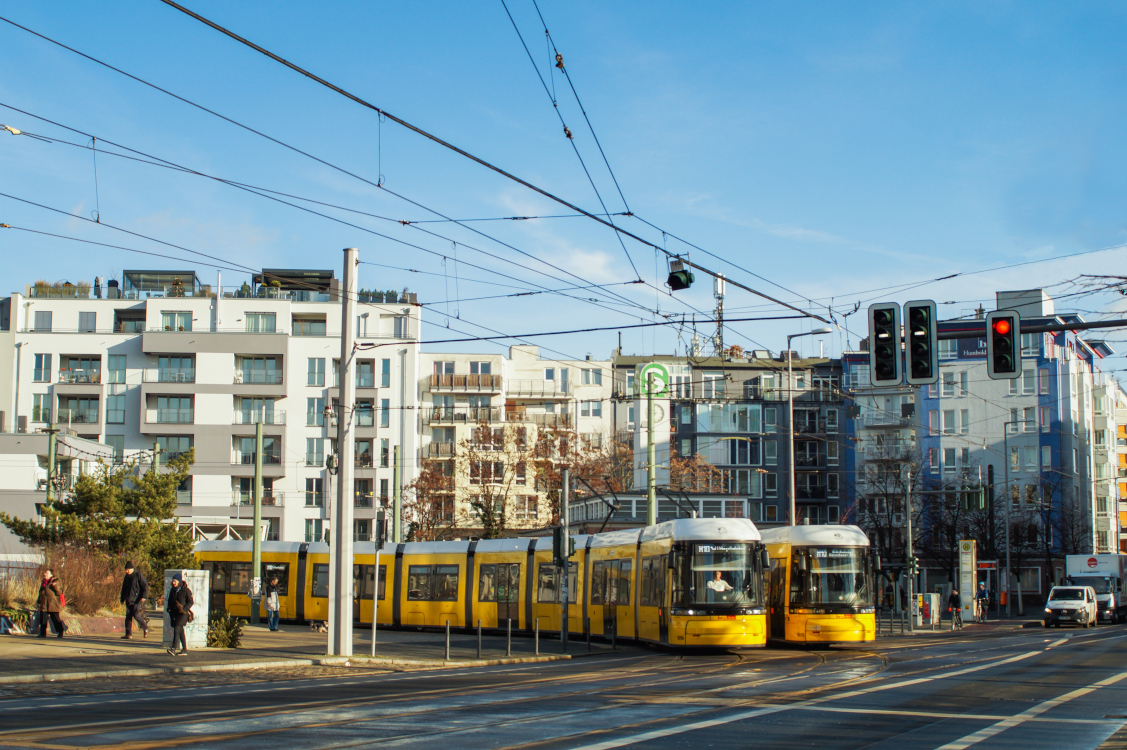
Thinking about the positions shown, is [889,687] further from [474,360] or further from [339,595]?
[474,360]

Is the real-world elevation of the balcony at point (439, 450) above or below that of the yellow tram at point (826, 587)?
above

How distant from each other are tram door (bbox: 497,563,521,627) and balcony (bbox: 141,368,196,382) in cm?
4438

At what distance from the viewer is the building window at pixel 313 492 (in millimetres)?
73562

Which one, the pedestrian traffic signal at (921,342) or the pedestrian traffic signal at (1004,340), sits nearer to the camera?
the pedestrian traffic signal at (1004,340)

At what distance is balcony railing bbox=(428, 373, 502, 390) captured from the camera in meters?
86.8

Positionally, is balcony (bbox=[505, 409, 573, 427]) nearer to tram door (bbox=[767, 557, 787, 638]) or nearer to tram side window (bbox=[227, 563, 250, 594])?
tram side window (bbox=[227, 563, 250, 594])

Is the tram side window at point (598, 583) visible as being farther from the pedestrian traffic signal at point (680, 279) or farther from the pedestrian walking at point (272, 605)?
the pedestrian traffic signal at point (680, 279)

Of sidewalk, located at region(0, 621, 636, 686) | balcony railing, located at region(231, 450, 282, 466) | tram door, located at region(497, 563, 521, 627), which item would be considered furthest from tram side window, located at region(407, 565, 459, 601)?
balcony railing, located at region(231, 450, 282, 466)

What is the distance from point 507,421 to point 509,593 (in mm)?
48437

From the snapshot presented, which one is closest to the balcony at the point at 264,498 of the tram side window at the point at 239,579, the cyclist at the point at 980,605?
the tram side window at the point at 239,579

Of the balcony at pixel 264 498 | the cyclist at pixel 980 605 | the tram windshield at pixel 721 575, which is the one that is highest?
the balcony at pixel 264 498

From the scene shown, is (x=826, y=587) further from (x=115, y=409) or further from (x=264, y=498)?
(x=115, y=409)

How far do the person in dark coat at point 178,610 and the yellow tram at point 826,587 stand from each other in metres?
13.5

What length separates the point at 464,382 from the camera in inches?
3423
